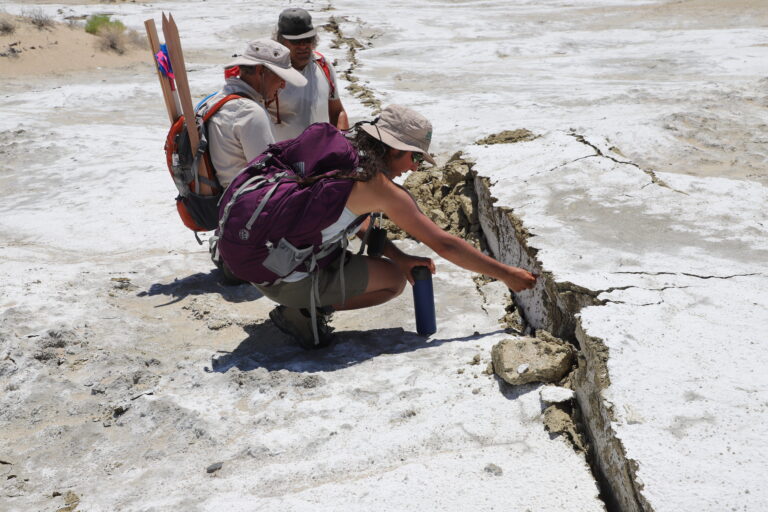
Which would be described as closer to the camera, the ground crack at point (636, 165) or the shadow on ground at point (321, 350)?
the shadow on ground at point (321, 350)

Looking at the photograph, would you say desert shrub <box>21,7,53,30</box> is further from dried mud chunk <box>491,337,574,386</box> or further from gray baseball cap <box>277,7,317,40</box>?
dried mud chunk <box>491,337,574,386</box>

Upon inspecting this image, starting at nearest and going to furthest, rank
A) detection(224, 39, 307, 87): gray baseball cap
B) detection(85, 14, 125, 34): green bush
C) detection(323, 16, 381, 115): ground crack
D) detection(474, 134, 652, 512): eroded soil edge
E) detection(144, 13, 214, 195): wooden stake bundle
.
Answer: detection(474, 134, 652, 512): eroded soil edge
detection(224, 39, 307, 87): gray baseball cap
detection(144, 13, 214, 195): wooden stake bundle
detection(323, 16, 381, 115): ground crack
detection(85, 14, 125, 34): green bush

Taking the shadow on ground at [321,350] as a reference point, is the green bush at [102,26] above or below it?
above

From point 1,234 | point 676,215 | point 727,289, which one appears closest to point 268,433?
point 727,289

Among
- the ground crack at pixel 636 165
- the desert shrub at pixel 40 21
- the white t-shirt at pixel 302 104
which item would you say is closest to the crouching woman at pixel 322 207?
the white t-shirt at pixel 302 104

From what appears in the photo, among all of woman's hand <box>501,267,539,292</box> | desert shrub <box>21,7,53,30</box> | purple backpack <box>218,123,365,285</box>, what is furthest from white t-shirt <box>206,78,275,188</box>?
desert shrub <box>21,7,53,30</box>

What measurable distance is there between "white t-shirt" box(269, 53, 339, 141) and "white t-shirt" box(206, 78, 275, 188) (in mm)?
456

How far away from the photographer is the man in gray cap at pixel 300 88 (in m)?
4.39

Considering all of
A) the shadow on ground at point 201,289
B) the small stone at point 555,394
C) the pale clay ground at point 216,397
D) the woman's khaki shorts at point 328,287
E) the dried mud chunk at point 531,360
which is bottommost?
the shadow on ground at point 201,289

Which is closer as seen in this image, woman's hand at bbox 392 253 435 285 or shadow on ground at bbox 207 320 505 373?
shadow on ground at bbox 207 320 505 373

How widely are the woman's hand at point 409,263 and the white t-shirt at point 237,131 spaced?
0.96 m

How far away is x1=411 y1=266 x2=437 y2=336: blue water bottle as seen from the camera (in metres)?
3.38

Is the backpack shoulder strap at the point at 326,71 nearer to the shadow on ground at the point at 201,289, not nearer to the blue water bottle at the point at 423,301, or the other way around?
the shadow on ground at the point at 201,289

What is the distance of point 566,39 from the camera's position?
1173 cm
